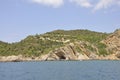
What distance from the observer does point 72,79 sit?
5944 cm

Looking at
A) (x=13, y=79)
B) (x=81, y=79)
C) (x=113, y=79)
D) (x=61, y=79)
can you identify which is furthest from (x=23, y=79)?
(x=113, y=79)

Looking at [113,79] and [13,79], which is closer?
[113,79]

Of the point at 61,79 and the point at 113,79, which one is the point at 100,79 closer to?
the point at 113,79

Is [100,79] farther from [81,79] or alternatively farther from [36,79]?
[36,79]

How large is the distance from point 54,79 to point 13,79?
27.1 ft

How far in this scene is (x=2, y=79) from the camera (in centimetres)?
6234

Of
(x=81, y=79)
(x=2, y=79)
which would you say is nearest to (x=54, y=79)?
(x=81, y=79)

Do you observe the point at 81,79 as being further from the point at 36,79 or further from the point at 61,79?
the point at 36,79

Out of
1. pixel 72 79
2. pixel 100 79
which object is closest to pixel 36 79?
pixel 72 79

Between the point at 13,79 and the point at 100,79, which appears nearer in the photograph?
the point at 100,79

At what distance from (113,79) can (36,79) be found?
14.2m

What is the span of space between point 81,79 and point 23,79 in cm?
1091

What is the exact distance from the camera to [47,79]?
60.2 metres

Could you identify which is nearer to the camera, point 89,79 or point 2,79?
point 89,79
